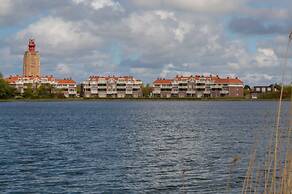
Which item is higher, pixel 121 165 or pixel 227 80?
pixel 227 80

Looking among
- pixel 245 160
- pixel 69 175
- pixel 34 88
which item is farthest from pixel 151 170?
pixel 34 88

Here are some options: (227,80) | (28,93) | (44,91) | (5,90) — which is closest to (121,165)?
(5,90)

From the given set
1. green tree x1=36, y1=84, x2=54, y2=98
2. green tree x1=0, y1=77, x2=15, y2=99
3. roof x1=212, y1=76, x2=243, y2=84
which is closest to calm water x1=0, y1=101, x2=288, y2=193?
green tree x1=0, y1=77, x2=15, y2=99

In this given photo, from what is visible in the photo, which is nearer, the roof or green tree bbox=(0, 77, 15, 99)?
green tree bbox=(0, 77, 15, 99)

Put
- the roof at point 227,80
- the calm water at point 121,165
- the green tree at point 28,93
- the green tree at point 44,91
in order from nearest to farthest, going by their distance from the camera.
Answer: the calm water at point 121,165 < the green tree at point 28,93 < the green tree at point 44,91 < the roof at point 227,80

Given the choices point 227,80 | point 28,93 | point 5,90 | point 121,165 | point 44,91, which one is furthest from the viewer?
point 227,80

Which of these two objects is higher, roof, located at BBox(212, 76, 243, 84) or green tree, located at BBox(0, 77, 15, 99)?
roof, located at BBox(212, 76, 243, 84)

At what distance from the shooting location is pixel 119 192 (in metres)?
18.3

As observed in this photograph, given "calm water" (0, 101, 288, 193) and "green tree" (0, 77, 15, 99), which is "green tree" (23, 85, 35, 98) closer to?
"green tree" (0, 77, 15, 99)

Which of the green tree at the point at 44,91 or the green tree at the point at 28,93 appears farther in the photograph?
the green tree at the point at 44,91

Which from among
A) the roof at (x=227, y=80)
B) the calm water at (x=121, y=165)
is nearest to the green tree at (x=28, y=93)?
the roof at (x=227, y=80)

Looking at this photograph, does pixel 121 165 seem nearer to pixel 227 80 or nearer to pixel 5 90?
pixel 5 90

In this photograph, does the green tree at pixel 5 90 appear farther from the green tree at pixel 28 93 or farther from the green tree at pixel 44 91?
the green tree at pixel 44 91

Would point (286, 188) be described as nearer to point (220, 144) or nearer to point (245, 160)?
point (245, 160)
